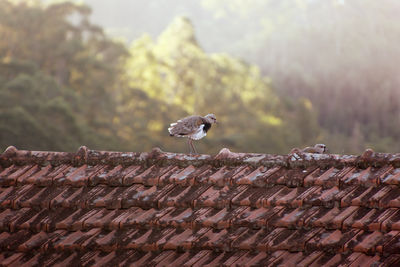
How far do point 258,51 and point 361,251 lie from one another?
81749 millimetres

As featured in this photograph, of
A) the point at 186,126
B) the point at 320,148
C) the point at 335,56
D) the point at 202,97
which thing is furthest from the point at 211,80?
the point at 320,148

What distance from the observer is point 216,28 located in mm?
89312

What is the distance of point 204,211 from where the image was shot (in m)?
4.72

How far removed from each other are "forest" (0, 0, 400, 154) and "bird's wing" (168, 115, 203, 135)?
94.8ft

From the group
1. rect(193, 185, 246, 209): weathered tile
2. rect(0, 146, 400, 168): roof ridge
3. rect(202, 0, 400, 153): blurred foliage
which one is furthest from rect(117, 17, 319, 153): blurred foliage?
rect(193, 185, 246, 209): weathered tile

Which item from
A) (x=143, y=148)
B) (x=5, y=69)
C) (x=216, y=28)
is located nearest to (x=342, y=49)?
(x=216, y=28)

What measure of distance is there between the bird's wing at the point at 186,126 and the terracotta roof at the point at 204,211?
2654mm

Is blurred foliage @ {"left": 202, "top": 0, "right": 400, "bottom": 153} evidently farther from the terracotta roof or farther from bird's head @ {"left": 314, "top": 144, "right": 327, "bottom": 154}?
A: the terracotta roof

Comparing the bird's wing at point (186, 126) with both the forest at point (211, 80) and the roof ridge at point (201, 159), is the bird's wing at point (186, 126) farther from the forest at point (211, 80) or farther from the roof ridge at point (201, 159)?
the forest at point (211, 80)

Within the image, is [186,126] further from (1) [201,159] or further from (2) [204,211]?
(2) [204,211]

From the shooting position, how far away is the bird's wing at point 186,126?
26.7ft

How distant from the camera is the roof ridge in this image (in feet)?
15.5

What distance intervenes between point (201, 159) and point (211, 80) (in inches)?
2152

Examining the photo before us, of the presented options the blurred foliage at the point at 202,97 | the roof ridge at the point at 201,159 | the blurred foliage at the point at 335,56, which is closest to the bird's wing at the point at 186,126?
the roof ridge at the point at 201,159
